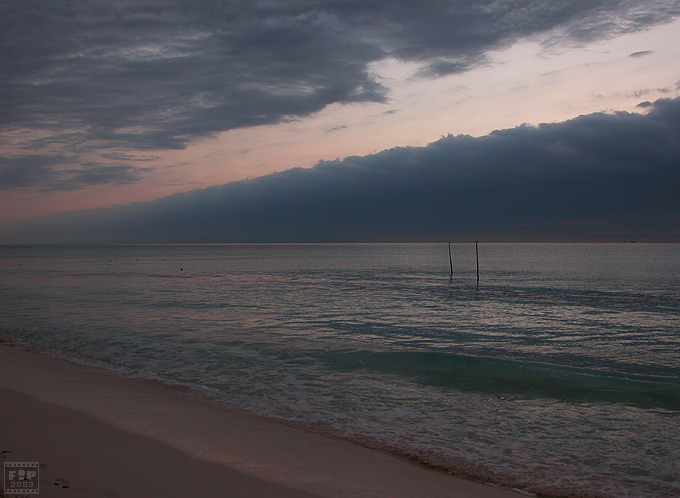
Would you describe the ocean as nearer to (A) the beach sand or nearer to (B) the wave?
(B) the wave

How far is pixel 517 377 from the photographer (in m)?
14.8

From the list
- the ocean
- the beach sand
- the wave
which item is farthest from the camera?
the wave

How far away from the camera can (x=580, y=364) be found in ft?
54.8

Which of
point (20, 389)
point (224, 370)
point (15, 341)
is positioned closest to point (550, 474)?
point (224, 370)

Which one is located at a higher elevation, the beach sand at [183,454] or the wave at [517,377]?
the beach sand at [183,454]

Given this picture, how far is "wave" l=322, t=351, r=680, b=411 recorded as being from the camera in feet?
42.2

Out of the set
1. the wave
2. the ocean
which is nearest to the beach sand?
the ocean

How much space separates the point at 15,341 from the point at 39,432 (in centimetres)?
1448

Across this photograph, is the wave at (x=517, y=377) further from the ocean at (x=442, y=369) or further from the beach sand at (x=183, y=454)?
the beach sand at (x=183, y=454)

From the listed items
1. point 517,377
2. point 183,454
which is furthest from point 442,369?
point 183,454

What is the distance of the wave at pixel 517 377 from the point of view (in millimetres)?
12875

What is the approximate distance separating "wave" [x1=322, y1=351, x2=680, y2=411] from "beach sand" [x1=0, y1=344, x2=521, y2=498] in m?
6.31

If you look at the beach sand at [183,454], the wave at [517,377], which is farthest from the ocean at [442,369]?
the beach sand at [183,454]

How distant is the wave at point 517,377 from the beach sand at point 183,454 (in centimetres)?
631
